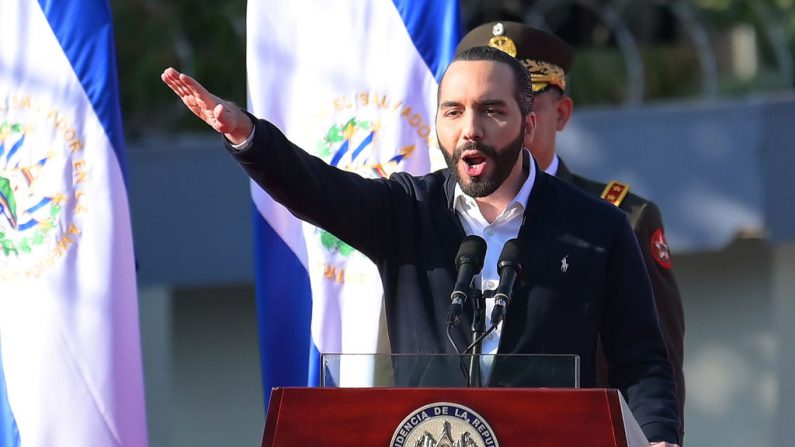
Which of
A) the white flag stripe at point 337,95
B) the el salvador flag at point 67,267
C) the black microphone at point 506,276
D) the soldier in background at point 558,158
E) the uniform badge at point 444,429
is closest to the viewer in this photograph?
the uniform badge at point 444,429

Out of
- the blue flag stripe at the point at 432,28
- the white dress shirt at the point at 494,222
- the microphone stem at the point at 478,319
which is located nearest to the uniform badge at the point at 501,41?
the blue flag stripe at the point at 432,28

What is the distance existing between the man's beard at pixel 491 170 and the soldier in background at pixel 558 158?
3.39 ft

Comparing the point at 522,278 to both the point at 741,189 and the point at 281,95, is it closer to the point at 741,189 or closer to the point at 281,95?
the point at 281,95

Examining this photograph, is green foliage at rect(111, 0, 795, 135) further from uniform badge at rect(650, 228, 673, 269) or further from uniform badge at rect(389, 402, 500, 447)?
uniform badge at rect(389, 402, 500, 447)

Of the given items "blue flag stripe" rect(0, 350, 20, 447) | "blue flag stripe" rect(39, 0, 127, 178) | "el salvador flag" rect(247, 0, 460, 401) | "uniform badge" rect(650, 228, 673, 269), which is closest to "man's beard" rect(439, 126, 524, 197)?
"uniform badge" rect(650, 228, 673, 269)

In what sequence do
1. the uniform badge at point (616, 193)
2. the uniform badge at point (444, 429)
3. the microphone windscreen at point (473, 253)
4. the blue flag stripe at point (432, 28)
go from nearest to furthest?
the uniform badge at point (444, 429)
the microphone windscreen at point (473, 253)
the uniform badge at point (616, 193)
the blue flag stripe at point (432, 28)

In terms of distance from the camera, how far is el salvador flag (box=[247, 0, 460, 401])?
16.2 feet

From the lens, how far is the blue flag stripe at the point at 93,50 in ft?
16.0

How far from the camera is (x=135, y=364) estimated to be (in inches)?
192

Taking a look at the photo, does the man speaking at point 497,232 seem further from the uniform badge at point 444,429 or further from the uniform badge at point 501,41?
the uniform badge at point 501,41

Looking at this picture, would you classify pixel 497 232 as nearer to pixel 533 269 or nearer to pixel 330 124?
pixel 533 269

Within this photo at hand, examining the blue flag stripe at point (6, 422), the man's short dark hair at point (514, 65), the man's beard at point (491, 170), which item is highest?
the man's short dark hair at point (514, 65)

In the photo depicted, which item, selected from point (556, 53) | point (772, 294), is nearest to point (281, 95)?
point (556, 53)

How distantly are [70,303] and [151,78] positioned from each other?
10.5 metres
